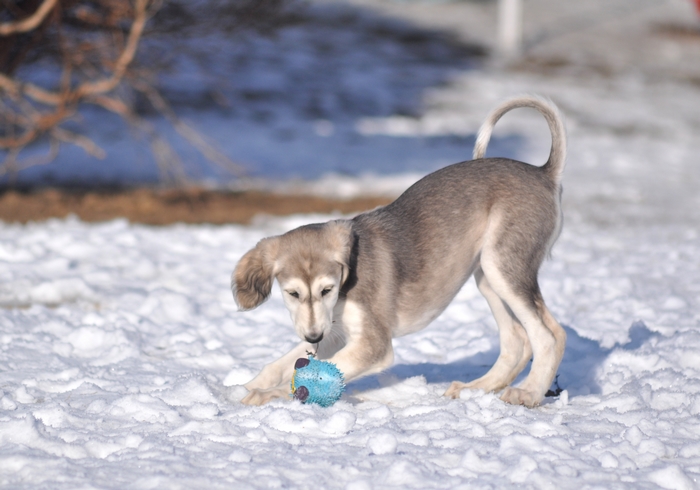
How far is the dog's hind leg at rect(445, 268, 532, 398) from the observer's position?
4.59 m

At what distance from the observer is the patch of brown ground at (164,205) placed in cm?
931

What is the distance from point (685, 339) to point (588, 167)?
726 centimetres

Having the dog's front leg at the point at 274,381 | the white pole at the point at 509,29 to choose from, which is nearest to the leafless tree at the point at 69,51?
the dog's front leg at the point at 274,381

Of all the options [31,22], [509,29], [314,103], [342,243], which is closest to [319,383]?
[342,243]

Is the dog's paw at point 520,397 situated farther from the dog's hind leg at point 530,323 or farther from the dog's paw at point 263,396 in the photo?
the dog's paw at point 263,396

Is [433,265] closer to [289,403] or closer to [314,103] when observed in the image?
[289,403]

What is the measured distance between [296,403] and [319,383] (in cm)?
15

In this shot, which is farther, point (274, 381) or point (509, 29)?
point (509, 29)

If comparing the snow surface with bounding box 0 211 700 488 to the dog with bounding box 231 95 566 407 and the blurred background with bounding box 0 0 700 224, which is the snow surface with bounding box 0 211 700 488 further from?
the blurred background with bounding box 0 0 700 224

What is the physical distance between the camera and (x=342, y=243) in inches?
161

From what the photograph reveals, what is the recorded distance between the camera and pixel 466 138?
1391 centimetres

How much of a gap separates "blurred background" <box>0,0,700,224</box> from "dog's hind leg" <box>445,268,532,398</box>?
4869 millimetres

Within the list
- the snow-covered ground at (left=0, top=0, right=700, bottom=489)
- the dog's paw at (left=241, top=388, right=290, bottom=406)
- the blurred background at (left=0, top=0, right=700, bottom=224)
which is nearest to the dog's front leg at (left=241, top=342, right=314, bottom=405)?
the dog's paw at (left=241, top=388, right=290, bottom=406)

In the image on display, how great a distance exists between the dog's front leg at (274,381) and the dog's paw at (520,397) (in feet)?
3.37
